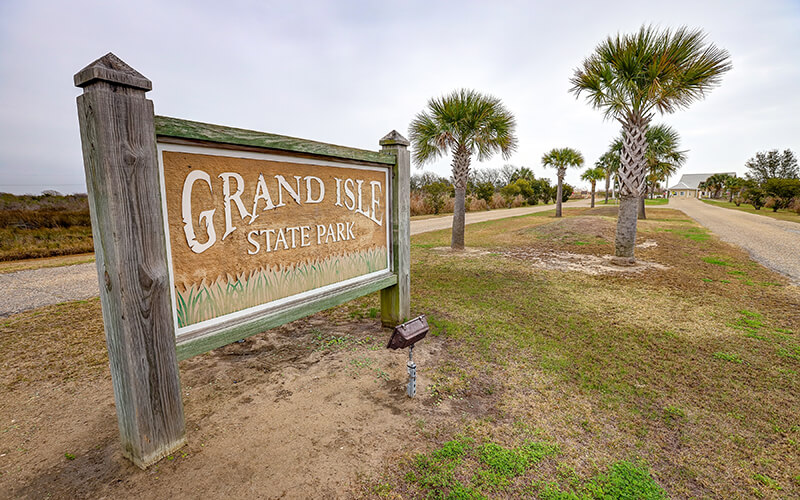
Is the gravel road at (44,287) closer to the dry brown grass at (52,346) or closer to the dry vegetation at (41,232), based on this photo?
the dry brown grass at (52,346)

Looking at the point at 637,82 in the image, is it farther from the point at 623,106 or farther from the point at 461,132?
the point at 461,132

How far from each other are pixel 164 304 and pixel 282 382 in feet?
4.44

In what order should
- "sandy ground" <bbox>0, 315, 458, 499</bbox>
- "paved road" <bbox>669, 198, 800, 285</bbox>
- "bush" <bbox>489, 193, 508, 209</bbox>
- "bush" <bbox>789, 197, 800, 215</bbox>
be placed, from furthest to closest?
"bush" <bbox>489, 193, 508, 209</bbox> < "bush" <bbox>789, 197, 800, 215</bbox> < "paved road" <bbox>669, 198, 800, 285</bbox> < "sandy ground" <bbox>0, 315, 458, 499</bbox>

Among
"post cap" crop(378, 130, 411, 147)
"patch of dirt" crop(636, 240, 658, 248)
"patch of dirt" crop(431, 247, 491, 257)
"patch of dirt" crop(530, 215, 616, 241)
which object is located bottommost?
"patch of dirt" crop(636, 240, 658, 248)

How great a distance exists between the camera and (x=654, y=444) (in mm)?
2447

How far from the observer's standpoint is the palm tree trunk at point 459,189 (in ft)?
35.5

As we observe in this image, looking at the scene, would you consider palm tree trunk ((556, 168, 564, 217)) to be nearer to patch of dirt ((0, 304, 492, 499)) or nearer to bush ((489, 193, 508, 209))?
bush ((489, 193, 508, 209))

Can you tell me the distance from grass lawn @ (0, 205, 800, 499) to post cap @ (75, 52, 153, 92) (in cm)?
221

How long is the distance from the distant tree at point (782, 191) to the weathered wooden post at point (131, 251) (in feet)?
144

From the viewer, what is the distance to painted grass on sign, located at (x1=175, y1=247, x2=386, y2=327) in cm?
243

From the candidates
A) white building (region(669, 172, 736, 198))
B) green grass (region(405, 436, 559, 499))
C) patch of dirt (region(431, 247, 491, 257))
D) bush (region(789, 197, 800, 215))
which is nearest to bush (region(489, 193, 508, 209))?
bush (region(789, 197, 800, 215))

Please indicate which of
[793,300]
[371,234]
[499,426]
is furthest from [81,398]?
[793,300]

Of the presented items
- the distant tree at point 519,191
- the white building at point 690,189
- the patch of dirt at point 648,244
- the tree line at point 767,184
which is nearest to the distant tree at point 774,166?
the tree line at point 767,184

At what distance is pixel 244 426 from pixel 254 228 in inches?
57.1
